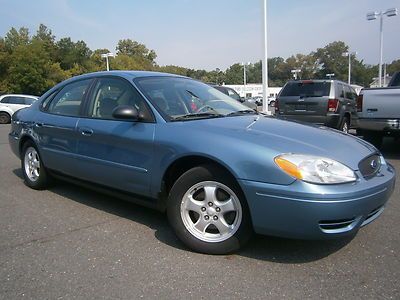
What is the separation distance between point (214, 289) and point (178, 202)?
2.93ft

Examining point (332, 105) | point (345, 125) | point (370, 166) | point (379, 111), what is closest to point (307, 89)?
point (332, 105)

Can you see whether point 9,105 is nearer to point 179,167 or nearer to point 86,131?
point 86,131

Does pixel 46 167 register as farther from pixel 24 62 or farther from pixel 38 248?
pixel 24 62

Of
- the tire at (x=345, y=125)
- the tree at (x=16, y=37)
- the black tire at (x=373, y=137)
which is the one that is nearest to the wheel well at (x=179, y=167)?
the black tire at (x=373, y=137)

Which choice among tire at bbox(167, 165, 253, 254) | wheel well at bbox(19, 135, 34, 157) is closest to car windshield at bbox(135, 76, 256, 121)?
tire at bbox(167, 165, 253, 254)

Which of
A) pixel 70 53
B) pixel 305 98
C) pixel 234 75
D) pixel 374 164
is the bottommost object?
pixel 374 164

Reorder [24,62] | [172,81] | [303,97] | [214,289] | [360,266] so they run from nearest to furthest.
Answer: [214,289] < [360,266] < [172,81] < [303,97] < [24,62]

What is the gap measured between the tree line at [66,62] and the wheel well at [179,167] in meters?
46.0

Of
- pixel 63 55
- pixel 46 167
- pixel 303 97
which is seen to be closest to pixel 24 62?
pixel 63 55

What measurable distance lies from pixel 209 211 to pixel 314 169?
0.92 metres

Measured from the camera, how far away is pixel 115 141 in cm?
398

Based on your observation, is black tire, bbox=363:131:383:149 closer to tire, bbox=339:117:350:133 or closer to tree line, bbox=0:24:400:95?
tire, bbox=339:117:350:133

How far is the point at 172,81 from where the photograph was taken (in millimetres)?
4445

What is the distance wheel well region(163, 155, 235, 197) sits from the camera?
3.41 metres
